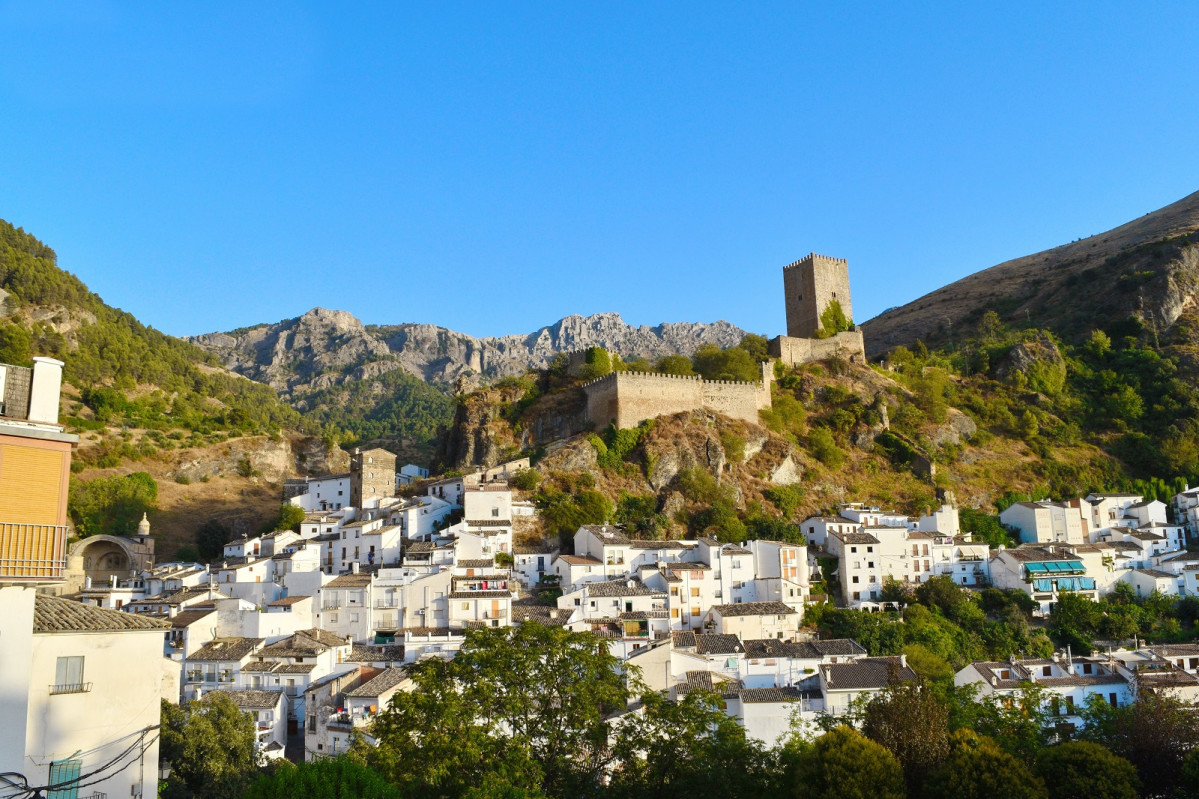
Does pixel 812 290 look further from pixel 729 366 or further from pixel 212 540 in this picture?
pixel 212 540

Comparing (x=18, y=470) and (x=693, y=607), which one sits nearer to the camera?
(x=18, y=470)

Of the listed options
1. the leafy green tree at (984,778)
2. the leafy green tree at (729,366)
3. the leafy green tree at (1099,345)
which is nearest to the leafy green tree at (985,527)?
the leafy green tree at (729,366)

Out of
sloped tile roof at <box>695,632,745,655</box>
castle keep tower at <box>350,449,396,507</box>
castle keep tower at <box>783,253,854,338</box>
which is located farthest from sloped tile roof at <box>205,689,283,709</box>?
castle keep tower at <box>783,253,854,338</box>

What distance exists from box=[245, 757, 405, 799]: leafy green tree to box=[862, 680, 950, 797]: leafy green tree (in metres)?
12.4

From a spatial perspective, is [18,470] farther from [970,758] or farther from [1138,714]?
[1138,714]

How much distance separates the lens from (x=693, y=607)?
43.7m

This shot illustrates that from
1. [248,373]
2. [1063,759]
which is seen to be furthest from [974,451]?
[248,373]

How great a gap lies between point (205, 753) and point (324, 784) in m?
12.5

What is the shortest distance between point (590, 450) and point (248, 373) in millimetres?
112951

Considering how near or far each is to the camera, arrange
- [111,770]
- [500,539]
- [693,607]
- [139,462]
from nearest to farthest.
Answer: [111,770] < [693,607] < [500,539] < [139,462]

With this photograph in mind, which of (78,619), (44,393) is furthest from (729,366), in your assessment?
(44,393)

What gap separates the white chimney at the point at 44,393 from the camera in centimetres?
1159

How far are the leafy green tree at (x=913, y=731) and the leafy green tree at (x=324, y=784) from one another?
487 inches

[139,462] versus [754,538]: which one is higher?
[139,462]
